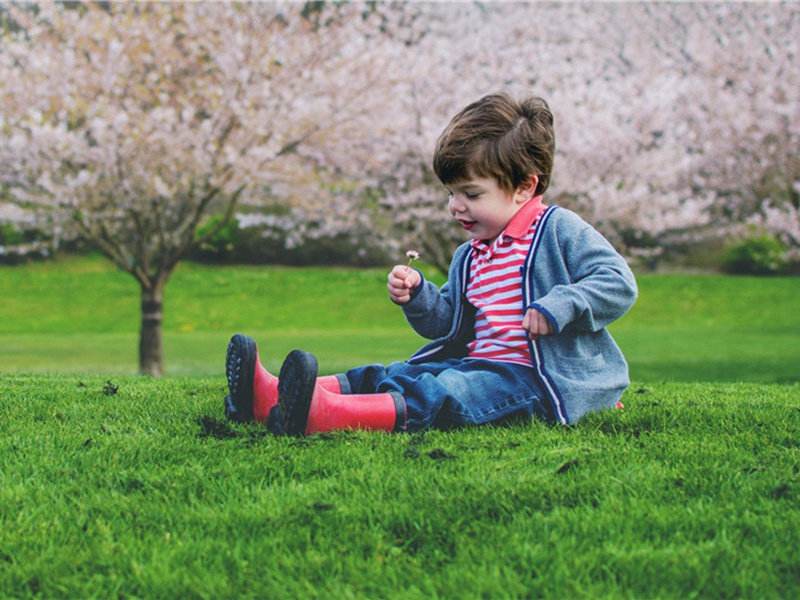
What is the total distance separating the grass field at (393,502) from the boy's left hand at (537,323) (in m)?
0.37

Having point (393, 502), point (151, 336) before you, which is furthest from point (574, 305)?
point (151, 336)

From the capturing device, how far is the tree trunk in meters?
9.45

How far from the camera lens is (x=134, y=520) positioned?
200 centimetres

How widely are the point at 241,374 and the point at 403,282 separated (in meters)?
0.79

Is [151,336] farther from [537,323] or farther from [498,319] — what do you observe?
[537,323]

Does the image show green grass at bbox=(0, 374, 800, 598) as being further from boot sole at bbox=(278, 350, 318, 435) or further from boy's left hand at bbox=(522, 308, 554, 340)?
boy's left hand at bbox=(522, 308, 554, 340)

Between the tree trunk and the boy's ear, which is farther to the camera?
the tree trunk

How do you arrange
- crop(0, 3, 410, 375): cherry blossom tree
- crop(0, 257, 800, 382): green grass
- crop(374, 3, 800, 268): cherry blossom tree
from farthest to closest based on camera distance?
crop(0, 257, 800, 382): green grass, crop(374, 3, 800, 268): cherry blossom tree, crop(0, 3, 410, 375): cherry blossom tree

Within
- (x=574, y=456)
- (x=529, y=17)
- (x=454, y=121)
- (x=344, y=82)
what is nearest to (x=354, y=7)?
(x=344, y=82)

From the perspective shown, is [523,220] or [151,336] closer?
[523,220]

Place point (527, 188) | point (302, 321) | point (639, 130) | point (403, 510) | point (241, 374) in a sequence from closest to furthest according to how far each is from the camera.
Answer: point (403, 510), point (241, 374), point (527, 188), point (639, 130), point (302, 321)

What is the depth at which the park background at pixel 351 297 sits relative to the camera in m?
1.81

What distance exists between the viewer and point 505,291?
3.32m

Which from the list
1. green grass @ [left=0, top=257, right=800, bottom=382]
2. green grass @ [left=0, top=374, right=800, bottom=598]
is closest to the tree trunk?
green grass @ [left=0, top=257, right=800, bottom=382]
